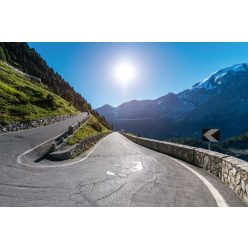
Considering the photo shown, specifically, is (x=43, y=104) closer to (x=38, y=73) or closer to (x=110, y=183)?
(x=110, y=183)

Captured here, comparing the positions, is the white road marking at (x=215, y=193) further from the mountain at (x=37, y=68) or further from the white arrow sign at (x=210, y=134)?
the mountain at (x=37, y=68)

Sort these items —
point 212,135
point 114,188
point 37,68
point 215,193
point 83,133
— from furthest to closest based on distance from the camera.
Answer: point 37,68, point 83,133, point 212,135, point 114,188, point 215,193

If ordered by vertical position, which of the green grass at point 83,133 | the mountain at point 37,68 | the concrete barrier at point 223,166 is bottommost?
the concrete barrier at point 223,166

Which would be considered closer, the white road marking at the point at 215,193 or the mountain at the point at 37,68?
the white road marking at the point at 215,193

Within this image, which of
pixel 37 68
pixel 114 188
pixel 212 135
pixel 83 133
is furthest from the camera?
pixel 37 68

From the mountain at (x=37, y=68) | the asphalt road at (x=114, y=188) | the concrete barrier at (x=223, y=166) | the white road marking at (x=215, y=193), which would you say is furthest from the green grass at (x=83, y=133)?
the mountain at (x=37, y=68)

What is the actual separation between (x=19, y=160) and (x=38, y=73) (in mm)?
107134

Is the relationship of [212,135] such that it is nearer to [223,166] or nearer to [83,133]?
[223,166]

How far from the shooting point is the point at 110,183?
25.3 feet

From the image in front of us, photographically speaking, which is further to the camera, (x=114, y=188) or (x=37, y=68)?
(x=37, y=68)

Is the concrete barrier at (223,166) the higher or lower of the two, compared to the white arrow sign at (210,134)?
lower

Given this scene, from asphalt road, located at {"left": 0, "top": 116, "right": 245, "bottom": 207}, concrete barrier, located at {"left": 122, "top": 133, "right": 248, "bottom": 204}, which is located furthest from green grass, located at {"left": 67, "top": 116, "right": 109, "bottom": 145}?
asphalt road, located at {"left": 0, "top": 116, "right": 245, "bottom": 207}

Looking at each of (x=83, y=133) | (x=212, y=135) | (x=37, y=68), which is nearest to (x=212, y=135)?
(x=212, y=135)
